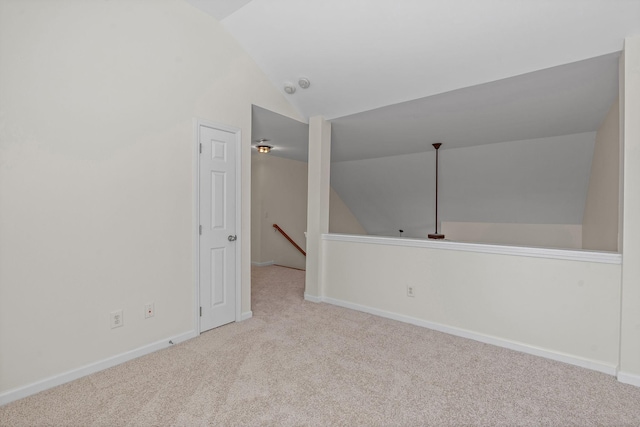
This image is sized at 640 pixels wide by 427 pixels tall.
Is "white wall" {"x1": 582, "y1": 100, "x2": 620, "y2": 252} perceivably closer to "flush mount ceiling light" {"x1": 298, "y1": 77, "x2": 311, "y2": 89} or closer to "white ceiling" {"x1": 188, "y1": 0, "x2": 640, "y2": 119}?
"white ceiling" {"x1": 188, "y1": 0, "x2": 640, "y2": 119}

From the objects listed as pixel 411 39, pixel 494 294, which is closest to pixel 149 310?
pixel 494 294

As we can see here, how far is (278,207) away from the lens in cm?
647

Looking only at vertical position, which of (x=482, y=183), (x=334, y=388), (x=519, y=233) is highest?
(x=482, y=183)

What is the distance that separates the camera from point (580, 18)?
2100mm

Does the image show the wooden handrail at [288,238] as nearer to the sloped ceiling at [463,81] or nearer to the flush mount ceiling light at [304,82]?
the sloped ceiling at [463,81]

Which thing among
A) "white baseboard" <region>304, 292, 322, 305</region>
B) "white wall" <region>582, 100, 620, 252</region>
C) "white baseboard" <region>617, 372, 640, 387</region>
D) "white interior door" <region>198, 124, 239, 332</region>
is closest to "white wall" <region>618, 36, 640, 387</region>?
"white baseboard" <region>617, 372, 640, 387</region>

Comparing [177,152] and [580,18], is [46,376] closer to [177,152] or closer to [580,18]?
[177,152]

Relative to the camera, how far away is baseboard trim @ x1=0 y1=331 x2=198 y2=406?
1.91 m

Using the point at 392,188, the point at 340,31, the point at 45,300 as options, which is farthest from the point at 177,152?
the point at 392,188

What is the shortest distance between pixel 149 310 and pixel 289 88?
8.67ft

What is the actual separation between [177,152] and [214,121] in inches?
20.0

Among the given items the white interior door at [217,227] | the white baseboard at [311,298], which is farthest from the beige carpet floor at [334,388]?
the white baseboard at [311,298]

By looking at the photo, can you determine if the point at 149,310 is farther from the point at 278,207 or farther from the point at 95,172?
the point at 278,207

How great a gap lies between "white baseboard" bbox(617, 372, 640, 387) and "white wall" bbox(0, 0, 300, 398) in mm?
3312
